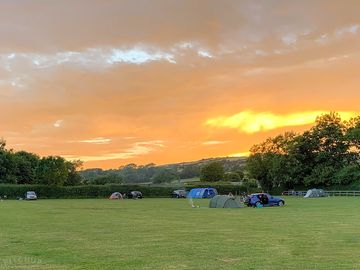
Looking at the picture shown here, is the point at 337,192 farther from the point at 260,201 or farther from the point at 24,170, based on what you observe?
the point at 24,170

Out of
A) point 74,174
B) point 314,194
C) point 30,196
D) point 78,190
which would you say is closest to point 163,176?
point 74,174

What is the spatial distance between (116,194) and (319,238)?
6781 centimetres

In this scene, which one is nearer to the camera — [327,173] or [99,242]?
[99,242]

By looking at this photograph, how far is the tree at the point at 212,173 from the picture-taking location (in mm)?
147625

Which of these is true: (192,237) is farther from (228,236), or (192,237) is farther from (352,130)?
(352,130)

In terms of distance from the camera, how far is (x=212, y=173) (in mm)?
148250

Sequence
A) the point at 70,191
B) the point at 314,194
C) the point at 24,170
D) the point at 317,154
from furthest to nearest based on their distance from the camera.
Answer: the point at 24,170 → the point at 317,154 → the point at 70,191 → the point at 314,194

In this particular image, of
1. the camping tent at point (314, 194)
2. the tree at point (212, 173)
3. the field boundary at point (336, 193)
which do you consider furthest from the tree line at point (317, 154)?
the tree at point (212, 173)

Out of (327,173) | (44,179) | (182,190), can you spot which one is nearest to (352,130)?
(327,173)

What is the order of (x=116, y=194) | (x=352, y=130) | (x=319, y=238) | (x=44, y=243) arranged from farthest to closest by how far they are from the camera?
(x=352, y=130), (x=116, y=194), (x=319, y=238), (x=44, y=243)

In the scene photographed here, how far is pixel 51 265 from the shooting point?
12.6m

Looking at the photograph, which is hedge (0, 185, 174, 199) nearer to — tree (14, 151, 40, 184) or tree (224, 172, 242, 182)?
tree (14, 151, 40, 184)

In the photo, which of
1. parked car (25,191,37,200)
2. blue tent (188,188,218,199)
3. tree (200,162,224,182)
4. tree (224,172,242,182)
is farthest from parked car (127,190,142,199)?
tree (224,172,242,182)

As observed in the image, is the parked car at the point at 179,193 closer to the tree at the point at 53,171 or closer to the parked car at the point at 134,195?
the parked car at the point at 134,195
